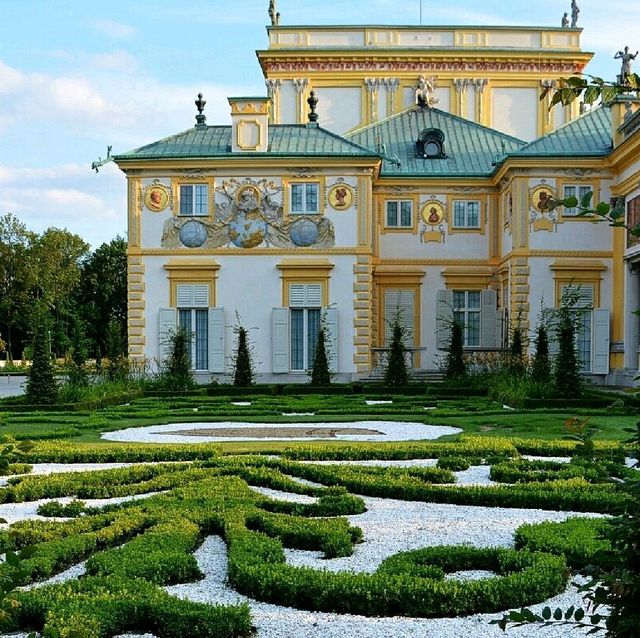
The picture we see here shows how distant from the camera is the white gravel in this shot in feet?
42.5

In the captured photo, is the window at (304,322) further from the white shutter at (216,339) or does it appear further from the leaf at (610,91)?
the leaf at (610,91)

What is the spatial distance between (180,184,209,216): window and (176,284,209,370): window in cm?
209

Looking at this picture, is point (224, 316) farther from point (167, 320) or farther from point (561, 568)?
point (561, 568)

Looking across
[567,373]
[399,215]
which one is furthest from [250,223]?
[567,373]

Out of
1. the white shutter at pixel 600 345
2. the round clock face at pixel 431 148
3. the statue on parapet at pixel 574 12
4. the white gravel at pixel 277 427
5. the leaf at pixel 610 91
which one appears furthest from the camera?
the statue on parapet at pixel 574 12

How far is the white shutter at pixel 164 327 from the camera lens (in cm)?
2605

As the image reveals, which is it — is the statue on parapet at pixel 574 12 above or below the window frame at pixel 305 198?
above

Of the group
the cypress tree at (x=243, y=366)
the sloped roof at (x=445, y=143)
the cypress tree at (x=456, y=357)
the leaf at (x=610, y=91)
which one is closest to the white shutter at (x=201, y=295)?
the cypress tree at (x=243, y=366)

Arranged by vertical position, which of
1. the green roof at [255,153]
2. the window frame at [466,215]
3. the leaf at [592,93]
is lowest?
the leaf at [592,93]

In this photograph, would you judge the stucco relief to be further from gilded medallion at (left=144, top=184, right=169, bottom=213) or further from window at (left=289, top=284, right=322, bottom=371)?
window at (left=289, top=284, right=322, bottom=371)

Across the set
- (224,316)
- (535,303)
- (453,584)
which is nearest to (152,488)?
(453,584)

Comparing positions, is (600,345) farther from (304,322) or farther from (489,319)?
(304,322)

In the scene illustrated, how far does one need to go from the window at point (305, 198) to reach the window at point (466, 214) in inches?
190

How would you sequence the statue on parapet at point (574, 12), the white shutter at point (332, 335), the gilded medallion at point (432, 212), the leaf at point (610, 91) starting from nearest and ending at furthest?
the leaf at point (610, 91) < the white shutter at point (332, 335) < the gilded medallion at point (432, 212) < the statue on parapet at point (574, 12)
